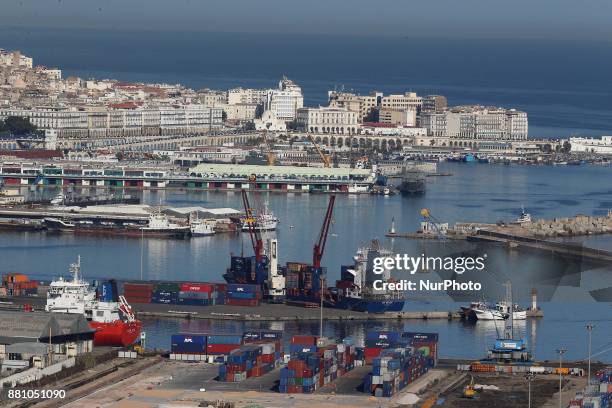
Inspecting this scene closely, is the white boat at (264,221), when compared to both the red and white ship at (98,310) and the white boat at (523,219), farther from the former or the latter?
the red and white ship at (98,310)

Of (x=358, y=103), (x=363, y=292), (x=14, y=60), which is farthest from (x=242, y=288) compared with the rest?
(x=14, y=60)

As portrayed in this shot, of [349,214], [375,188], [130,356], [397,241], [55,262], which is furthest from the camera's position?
[375,188]

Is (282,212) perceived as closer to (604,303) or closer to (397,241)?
(397,241)

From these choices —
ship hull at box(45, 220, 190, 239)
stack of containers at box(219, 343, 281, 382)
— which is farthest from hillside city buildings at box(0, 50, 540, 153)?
stack of containers at box(219, 343, 281, 382)

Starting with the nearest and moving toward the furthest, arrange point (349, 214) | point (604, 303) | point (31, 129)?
point (604, 303), point (349, 214), point (31, 129)

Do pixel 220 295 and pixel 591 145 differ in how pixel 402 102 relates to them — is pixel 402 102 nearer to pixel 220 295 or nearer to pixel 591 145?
pixel 591 145

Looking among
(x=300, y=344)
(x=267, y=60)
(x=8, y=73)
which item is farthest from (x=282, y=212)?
(x=267, y=60)

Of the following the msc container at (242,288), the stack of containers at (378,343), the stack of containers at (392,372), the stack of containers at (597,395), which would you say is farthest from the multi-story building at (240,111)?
the stack of containers at (597,395)

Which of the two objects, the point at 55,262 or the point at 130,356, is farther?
the point at 55,262
